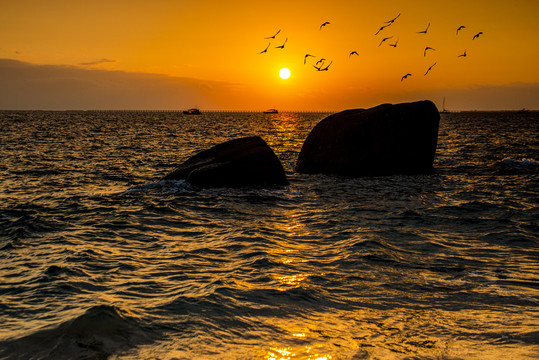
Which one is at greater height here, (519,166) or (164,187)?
(519,166)

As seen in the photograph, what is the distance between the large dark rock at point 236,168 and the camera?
16047mm

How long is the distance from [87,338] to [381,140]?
15.8 m

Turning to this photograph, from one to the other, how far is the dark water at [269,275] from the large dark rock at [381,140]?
397 cm

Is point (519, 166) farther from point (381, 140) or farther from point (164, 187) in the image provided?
point (164, 187)

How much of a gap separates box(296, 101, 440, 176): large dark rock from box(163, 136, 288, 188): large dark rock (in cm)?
354

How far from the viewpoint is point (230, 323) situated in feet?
17.7

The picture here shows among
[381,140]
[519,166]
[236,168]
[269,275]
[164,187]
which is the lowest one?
[164,187]

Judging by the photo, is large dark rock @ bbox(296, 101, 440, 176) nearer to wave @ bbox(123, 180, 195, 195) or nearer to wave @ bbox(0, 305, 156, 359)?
wave @ bbox(123, 180, 195, 195)

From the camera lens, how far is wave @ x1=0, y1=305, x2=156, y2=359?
15.0ft

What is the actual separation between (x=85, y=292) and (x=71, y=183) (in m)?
12.7

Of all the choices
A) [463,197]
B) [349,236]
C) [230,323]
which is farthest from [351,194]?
[230,323]

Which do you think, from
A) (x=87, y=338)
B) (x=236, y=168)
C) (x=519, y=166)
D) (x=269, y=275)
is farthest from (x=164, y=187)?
(x=519, y=166)

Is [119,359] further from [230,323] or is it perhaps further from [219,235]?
[219,235]

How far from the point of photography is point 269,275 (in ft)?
23.5
